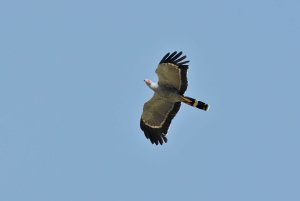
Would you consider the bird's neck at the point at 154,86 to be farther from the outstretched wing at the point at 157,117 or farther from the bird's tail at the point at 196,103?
→ the bird's tail at the point at 196,103

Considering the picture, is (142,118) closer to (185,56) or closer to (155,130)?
(155,130)

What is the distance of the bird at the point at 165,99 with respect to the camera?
55281mm

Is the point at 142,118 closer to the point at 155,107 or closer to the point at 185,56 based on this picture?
the point at 155,107

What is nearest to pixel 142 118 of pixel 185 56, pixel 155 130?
pixel 155 130

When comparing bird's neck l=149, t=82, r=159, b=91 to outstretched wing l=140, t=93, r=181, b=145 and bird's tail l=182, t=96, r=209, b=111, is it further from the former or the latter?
bird's tail l=182, t=96, r=209, b=111

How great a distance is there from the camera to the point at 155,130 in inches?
2255

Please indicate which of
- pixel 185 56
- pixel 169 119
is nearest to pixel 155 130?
pixel 169 119

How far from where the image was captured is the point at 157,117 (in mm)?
57500

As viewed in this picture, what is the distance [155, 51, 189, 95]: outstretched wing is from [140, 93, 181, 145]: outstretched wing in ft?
4.02

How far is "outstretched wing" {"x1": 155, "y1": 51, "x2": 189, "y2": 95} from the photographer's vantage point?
5522 cm

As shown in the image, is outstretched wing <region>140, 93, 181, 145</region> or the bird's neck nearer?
the bird's neck

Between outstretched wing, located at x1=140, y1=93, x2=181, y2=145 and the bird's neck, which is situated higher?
the bird's neck

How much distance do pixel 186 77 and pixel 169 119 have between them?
2.74m

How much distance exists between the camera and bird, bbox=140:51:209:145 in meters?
55.3
